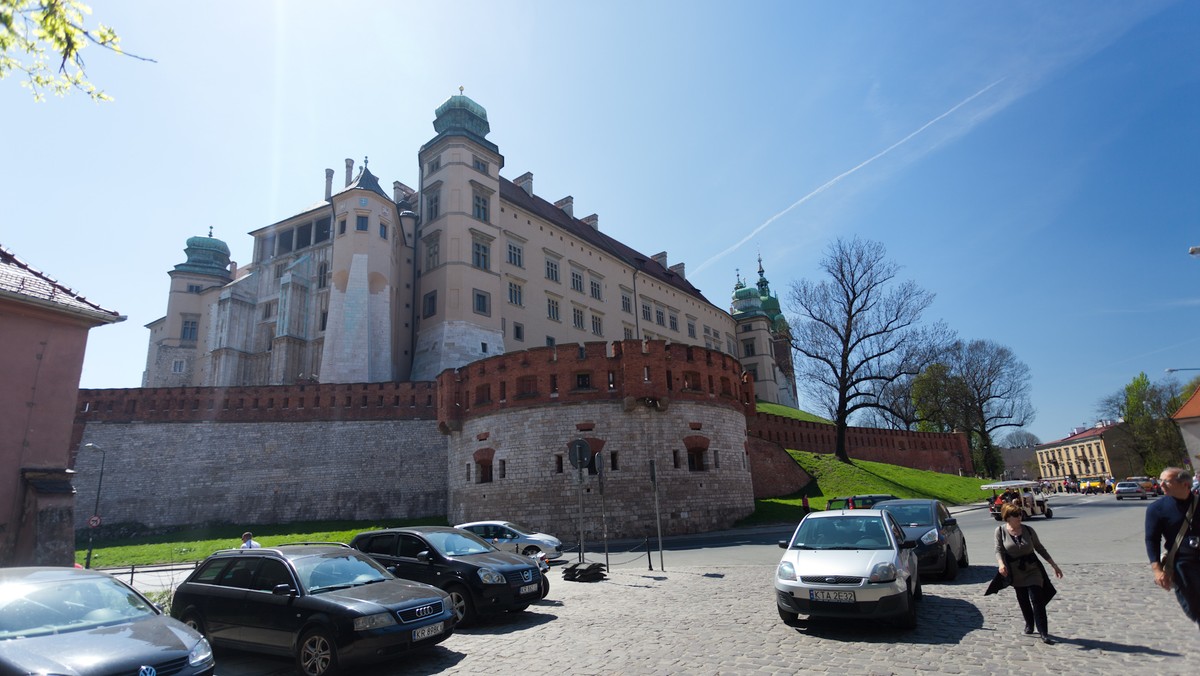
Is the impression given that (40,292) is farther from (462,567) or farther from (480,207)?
(480,207)

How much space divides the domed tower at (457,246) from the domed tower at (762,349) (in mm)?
41152

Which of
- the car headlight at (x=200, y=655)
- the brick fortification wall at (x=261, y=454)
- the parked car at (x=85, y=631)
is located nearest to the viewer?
the parked car at (x=85, y=631)

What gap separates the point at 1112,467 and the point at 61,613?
124 m

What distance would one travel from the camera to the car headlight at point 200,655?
5.31 meters

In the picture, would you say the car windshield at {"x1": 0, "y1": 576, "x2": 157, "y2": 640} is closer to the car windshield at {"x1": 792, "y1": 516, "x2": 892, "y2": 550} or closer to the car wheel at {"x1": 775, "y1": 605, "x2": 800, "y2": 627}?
the car wheel at {"x1": 775, "y1": 605, "x2": 800, "y2": 627}

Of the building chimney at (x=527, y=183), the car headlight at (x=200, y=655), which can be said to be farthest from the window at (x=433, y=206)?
the car headlight at (x=200, y=655)

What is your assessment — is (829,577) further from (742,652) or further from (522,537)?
(522,537)

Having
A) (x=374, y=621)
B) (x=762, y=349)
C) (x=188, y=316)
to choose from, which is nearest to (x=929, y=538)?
(x=374, y=621)

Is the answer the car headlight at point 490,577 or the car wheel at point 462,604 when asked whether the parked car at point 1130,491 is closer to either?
the car headlight at point 490,577

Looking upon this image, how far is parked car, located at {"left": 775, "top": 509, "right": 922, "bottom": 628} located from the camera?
7254 mm

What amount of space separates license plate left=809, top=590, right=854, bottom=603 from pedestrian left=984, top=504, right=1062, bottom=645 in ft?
5.24

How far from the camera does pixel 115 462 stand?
3216 centimetres

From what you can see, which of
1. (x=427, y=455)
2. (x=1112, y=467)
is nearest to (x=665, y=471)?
(x=427, y=455)

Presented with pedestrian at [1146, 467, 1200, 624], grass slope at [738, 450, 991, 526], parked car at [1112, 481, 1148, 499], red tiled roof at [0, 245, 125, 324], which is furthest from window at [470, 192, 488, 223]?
parked car at [1112, 481, 1148, 499]
